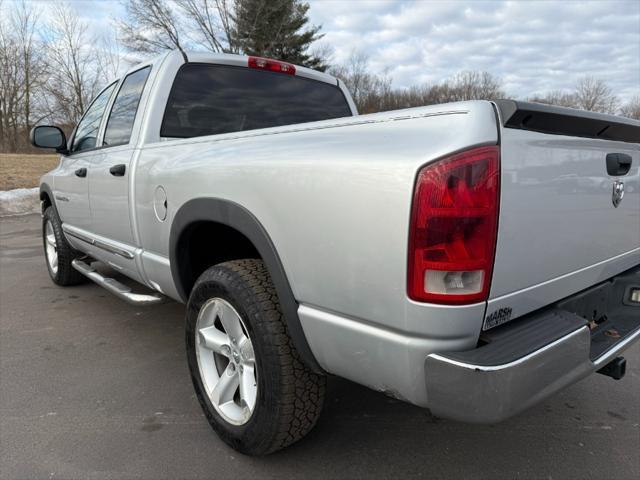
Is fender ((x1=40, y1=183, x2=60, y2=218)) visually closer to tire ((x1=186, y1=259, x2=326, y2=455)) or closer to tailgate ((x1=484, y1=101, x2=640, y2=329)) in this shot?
tire ((x1=186, y1=259, x2=326, y2=455))

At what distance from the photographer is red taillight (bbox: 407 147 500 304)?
4.43ft

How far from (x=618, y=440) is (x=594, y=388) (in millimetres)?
585

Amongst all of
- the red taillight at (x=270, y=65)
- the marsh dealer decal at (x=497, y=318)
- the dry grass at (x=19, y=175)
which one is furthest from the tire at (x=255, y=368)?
the dry grass at (x=19, y=175)

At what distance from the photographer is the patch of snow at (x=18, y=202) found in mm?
10945

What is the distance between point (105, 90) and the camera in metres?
3.90

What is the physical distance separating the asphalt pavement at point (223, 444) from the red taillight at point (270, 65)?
215cm

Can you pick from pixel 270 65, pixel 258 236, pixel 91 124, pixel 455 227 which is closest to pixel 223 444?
pixel 258 236

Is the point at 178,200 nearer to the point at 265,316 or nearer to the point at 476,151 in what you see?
the point at 265,316

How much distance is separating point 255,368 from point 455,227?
112cm

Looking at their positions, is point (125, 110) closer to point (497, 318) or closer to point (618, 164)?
point (497, 318)

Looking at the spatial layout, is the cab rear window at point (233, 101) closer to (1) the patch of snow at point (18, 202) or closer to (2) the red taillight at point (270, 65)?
(2) the red taillight at point (270, 65)

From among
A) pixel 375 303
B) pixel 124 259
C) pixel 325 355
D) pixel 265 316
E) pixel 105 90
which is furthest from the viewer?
pixel 105 90

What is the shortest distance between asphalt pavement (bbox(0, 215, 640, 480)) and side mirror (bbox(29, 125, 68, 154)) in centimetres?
175

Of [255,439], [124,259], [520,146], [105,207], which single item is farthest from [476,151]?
[105,207]
